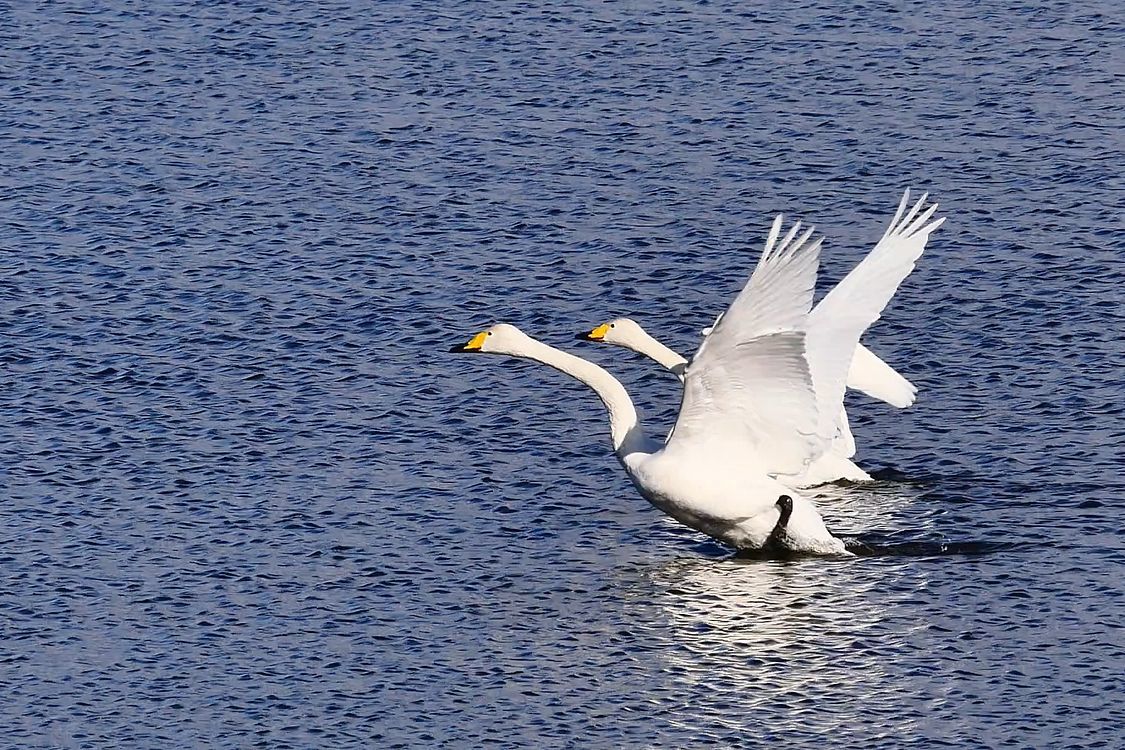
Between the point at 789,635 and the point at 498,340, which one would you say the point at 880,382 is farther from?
the point at 789,635

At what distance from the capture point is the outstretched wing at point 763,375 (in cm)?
1677

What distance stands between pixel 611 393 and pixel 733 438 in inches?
48.0

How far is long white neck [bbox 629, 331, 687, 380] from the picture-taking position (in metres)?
20.1

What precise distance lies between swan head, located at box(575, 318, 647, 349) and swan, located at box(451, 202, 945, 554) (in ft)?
1.67

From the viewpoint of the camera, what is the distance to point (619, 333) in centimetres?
1994

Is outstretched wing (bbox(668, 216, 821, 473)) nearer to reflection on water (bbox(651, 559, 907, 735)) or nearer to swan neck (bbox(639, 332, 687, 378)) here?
reflection on water (bbox(651, 559, 907, 735))

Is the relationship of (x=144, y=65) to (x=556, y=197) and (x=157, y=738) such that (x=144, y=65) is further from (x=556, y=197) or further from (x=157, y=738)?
(x=157, y=738)

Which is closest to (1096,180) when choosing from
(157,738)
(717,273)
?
(717,273)

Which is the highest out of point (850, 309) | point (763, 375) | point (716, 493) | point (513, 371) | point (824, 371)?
point (763, 375)

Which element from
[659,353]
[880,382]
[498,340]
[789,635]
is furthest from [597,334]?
[789,635]

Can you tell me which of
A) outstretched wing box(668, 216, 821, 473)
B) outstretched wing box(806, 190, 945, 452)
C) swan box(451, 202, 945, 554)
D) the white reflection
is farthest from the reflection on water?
outstretched wing box(806, 190, 945, 452)

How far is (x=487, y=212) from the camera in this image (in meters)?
25.5

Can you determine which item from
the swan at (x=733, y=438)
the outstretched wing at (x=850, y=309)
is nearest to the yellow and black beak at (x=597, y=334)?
the swan at (x=733, y=438)

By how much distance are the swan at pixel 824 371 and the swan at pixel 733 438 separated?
0.52 meters
